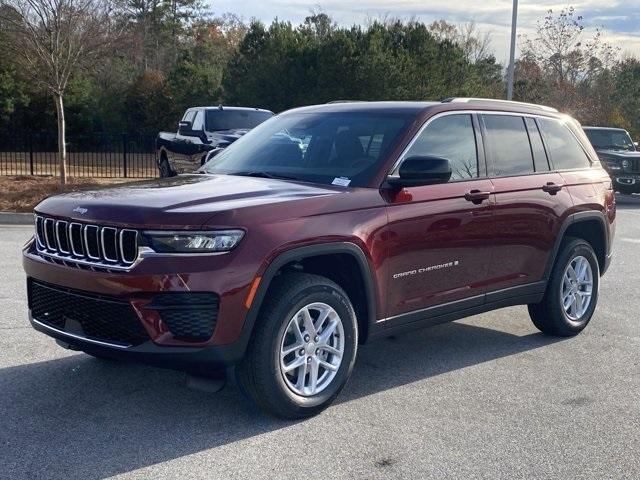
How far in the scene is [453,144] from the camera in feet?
19.1

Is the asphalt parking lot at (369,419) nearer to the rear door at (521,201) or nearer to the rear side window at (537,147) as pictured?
the rear door at (521,201)

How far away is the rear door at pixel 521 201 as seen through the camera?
5996mm

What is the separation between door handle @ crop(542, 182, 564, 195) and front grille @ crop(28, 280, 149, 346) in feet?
11.6

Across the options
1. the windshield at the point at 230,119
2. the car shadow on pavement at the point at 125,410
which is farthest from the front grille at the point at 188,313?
the windshield at the point at 230,119

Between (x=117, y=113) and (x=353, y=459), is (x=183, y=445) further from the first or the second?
(x=117, y=113)

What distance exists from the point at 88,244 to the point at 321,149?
1876mm

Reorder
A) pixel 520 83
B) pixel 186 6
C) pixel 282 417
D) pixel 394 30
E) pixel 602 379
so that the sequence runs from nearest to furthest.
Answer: pixel 282 417 < pixel 602 379 < pixel 394 30 < pixel 520 83 < pixel 186 6

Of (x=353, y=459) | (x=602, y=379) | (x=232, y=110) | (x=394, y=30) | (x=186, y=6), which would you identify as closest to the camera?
(x=353, y=459)

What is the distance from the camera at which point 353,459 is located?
4227 mm

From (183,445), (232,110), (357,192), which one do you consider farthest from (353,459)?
(232,110)

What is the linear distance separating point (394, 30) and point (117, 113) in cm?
1427

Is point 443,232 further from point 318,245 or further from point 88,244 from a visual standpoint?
point 88,244

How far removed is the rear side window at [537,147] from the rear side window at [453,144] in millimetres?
809

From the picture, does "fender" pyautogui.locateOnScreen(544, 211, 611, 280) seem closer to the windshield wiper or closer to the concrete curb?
the windshield wiper
